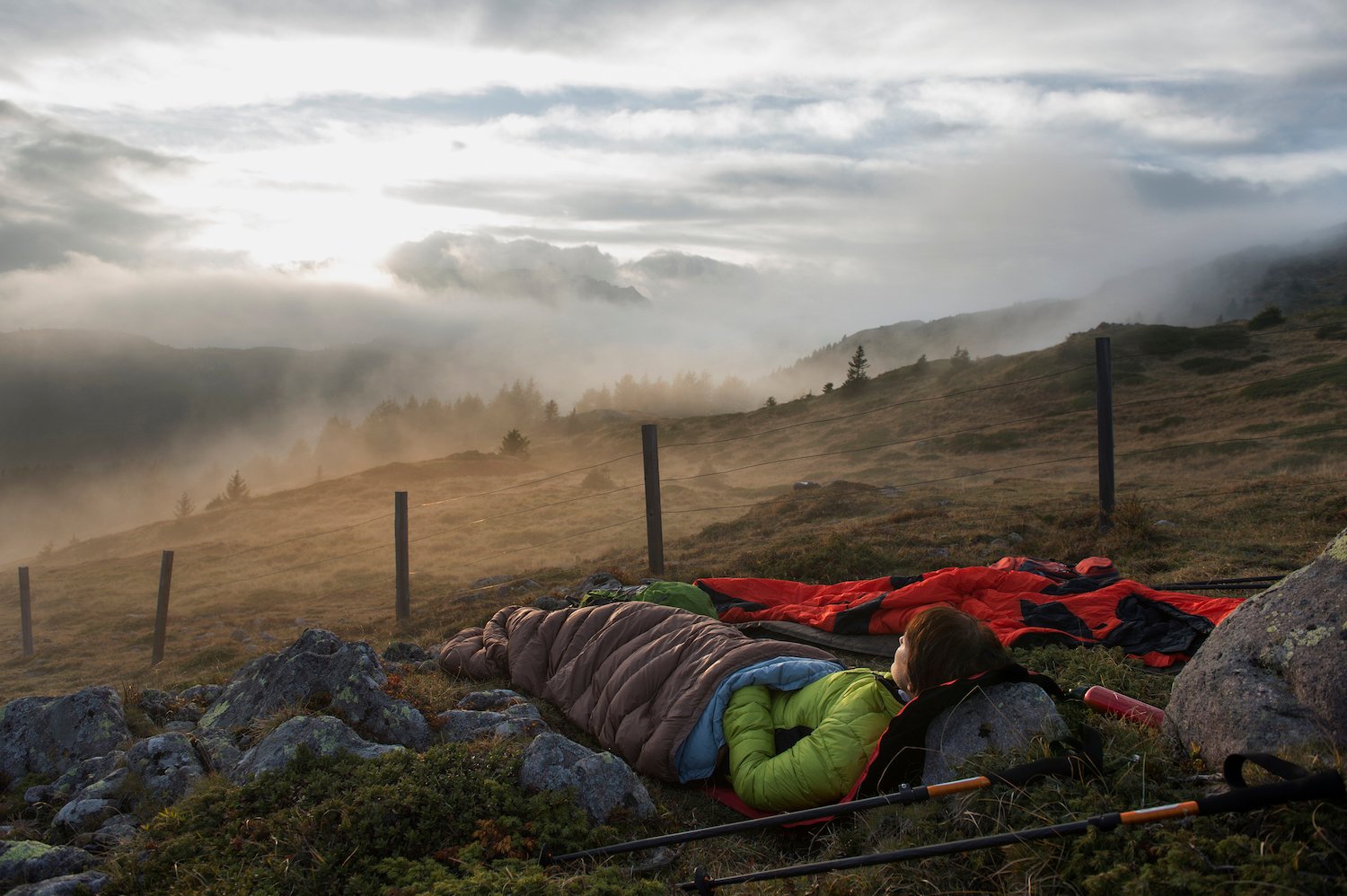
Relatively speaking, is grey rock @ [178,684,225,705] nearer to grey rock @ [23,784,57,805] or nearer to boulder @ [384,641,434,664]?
boulder @ [384,641,434,664]

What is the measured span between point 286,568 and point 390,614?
1147 cm

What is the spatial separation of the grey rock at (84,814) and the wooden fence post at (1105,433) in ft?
31.0

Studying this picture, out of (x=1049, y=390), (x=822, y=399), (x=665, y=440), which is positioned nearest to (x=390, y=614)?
(x=665, y=440)

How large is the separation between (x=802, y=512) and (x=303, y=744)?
11.9 m

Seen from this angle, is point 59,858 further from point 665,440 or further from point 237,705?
point 665,440

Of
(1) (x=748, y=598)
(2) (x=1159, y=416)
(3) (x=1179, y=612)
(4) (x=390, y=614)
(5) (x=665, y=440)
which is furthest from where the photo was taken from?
(5) (x=665, y=440)

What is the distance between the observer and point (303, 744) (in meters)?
3.80

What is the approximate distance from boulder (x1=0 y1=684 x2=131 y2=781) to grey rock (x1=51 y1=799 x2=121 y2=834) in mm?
825

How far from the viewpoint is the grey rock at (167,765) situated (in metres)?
3.98

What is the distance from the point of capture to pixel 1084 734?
3.22 m

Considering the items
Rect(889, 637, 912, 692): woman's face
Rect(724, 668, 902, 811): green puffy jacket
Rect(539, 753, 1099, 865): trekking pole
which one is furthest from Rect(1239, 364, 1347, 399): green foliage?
Rect(539, 753, 1099, 865): trekking pole

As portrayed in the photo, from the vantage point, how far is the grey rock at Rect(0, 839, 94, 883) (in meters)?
3.21

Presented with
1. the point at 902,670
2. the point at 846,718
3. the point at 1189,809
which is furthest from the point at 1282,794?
the point at 846,718

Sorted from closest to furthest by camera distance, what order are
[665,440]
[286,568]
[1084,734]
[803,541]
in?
[1084,734] < [803,541] < [286,568] < [665,440]
